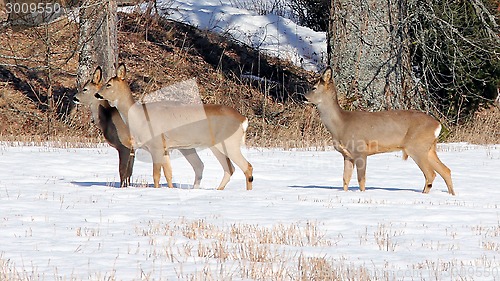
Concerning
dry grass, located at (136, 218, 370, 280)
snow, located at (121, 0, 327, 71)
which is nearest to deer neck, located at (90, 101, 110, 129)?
dry grass, located at (136, 218, 370, 280)

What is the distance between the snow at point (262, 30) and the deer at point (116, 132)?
1517cm

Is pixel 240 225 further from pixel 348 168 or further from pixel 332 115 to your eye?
pixel 332 115

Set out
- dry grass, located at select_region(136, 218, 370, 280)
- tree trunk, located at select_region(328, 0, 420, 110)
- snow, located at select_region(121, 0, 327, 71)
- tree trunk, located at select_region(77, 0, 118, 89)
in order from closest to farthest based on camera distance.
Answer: dry grass, located at select_region(136, 218, 370, 280)
tree trunk, located at select_region(328, 0, 420, 110)
tree trunk, located at select_region(77, 0, 118, 89)
snow, located at select_region(121, 0, 327, 71)

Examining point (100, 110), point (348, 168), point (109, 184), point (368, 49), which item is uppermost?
point (368, 49)

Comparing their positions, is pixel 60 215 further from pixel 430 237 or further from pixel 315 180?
pixel 315 180

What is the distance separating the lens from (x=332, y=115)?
1159 cm

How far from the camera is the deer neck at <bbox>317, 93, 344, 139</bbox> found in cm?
1148

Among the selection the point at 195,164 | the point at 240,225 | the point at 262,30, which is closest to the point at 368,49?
the point at 195,164

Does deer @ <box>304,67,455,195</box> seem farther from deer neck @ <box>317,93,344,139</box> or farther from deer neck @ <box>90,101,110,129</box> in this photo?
deer neck @ <box>90,101,110,129</box>

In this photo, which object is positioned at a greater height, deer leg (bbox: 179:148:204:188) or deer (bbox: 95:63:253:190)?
deer (bbox: 95:63:253:190)

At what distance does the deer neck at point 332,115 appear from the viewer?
11476 millimetres

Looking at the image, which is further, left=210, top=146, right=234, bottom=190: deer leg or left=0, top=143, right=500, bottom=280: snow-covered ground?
left=210, top=146, right=234, bottom=190: deer leg

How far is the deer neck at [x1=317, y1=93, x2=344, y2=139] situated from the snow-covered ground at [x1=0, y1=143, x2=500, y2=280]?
2.63 feet

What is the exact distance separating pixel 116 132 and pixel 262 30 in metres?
18.2
